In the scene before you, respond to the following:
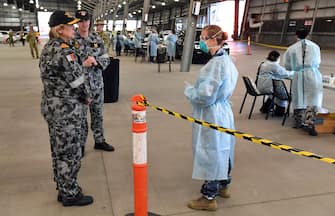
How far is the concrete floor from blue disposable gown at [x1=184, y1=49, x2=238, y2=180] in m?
0.45

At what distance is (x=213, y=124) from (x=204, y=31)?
762 millimetres

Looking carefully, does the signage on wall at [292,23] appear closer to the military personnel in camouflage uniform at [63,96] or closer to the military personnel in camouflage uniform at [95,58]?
the military personnel in camouflage uniform at [95,58]

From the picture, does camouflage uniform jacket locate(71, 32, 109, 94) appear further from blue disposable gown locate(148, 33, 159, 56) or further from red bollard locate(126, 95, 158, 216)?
blue disposable gown locate(148, 33, 159, 56)

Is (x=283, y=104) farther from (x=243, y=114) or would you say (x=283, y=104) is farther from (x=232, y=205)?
(x=232, y=205)

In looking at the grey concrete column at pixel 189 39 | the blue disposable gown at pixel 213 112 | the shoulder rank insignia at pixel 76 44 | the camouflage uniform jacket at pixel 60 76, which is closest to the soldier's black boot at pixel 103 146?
the shoulder rank insignia at pixel 76 44

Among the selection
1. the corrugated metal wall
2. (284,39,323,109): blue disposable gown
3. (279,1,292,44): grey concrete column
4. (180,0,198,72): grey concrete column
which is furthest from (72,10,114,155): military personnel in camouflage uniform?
(279,1,292,44): grey concrete column

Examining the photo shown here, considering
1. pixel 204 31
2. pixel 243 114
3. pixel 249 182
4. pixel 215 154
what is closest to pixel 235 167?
pixel 249 182

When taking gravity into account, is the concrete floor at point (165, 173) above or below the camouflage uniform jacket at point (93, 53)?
below

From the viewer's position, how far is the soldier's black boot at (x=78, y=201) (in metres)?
3.08

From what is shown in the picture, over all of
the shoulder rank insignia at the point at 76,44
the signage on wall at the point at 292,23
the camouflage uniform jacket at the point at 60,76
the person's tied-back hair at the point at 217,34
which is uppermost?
the signage on wall at the point at 292,23

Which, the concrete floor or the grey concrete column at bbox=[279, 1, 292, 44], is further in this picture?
the grey concrete column at bbox=[279, 1, 292, 44]

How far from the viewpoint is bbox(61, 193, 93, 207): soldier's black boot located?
3.08 metres

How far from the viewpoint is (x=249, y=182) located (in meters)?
3.62

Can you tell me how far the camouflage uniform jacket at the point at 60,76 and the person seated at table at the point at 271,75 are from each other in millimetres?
4165
